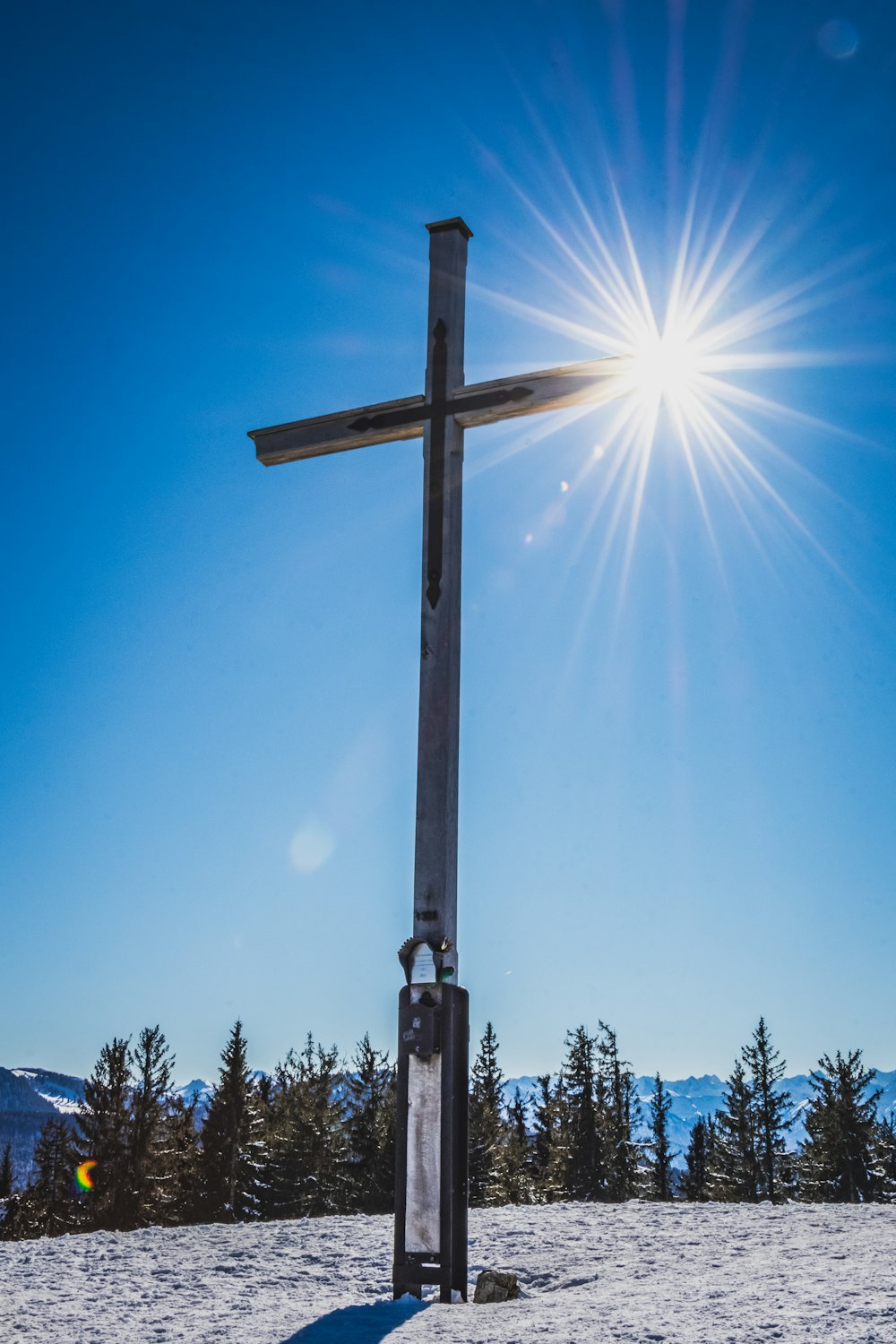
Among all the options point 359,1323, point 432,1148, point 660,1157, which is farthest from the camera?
point 660,1157

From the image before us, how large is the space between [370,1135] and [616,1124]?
48.4ft

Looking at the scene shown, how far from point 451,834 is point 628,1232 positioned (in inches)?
127

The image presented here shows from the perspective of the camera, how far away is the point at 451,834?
5.67m

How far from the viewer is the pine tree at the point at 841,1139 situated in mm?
37688

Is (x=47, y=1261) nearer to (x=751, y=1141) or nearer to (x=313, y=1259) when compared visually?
(x=313, y=1259)

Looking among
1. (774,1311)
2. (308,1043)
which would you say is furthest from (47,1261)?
(308,1043)

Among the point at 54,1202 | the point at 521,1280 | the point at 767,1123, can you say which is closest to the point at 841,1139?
the point at 767,1123

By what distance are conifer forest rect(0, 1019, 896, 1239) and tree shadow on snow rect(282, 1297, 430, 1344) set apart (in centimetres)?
2849

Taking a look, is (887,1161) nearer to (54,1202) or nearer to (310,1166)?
(310,1166)

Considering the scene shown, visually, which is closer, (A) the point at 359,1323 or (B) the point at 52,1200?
(A) the point at 359,1323

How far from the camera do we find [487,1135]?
36219 mm

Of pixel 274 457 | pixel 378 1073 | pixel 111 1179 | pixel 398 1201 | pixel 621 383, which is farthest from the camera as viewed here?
pixel 378 1073

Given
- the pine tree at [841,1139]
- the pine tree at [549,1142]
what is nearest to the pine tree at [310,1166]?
the pine tree at [549,1142]

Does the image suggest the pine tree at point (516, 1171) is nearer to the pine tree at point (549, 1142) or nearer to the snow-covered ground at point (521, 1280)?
the pine tree at point (549, 1142)
